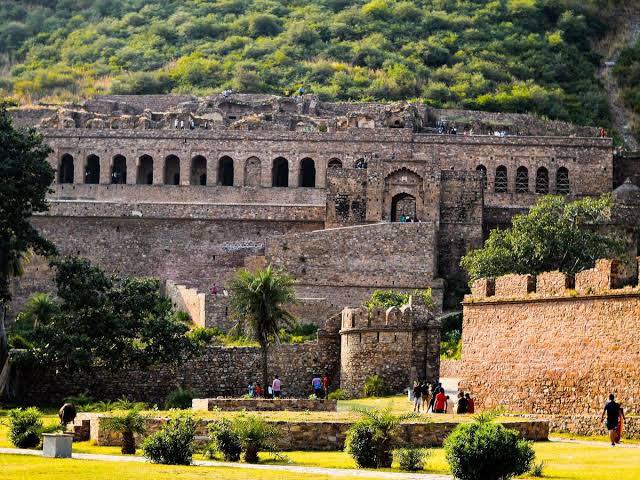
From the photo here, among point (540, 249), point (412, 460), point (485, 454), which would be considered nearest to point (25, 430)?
point (412, 460)

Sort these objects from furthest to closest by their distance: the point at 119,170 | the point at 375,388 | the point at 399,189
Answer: the point at 119,170 < the point at 399,189 < the point at 375,388

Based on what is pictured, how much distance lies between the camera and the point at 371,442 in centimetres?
3588

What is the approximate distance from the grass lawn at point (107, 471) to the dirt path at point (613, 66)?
65.4m

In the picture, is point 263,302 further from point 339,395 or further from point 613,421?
point 613,421

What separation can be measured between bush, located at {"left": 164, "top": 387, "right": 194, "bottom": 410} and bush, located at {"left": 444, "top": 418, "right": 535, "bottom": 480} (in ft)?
80.1

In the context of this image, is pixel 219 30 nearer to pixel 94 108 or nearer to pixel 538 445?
pixel 94 108

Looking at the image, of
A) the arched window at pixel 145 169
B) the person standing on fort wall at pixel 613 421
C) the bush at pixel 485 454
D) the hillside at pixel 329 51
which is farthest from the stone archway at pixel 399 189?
the bush at pixel 485 454

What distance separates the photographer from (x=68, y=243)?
7462cm

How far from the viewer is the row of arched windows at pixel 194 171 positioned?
85.8 m

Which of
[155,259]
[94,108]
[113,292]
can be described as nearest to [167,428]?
[113,292]

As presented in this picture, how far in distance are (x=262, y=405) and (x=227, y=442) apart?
308 inches

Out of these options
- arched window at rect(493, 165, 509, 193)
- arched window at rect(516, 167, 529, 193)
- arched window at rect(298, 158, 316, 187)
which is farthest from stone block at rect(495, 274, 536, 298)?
arched window at rect(298, 158, 316, 187)

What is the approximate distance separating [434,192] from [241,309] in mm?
17624

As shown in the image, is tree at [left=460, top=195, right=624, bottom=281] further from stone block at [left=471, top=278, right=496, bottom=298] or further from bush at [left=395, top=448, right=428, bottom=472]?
bush at [left=395, top=448, right=428, bottom=472]
